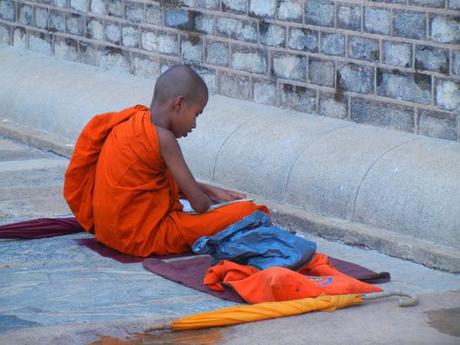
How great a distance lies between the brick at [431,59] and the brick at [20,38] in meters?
5.30

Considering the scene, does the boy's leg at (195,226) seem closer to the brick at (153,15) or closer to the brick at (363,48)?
the brick at (363,48)

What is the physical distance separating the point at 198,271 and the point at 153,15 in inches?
145

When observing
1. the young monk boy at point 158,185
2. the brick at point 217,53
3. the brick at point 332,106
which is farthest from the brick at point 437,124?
the brick at point 217,53

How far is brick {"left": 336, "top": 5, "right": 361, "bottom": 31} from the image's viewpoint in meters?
7.57

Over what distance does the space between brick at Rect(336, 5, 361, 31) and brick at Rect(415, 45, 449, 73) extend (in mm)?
543

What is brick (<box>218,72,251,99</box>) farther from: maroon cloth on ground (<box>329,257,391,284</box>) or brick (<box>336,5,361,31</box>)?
maroon cloth on ground (<box>329,257,391,284</box>)

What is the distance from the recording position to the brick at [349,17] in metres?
7.57

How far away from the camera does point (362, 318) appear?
5453 millimetres

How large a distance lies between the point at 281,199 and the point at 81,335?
8.11 ft

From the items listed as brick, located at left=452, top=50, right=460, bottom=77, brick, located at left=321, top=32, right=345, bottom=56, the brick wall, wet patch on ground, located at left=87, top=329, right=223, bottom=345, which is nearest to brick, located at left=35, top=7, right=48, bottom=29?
the brick wall

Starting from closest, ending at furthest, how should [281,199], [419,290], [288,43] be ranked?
[419,290]
[281,199]
[288,43]

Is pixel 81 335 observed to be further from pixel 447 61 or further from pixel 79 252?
pixel 447 61

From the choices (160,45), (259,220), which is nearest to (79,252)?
(259,220)

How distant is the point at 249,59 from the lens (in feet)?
28.0
